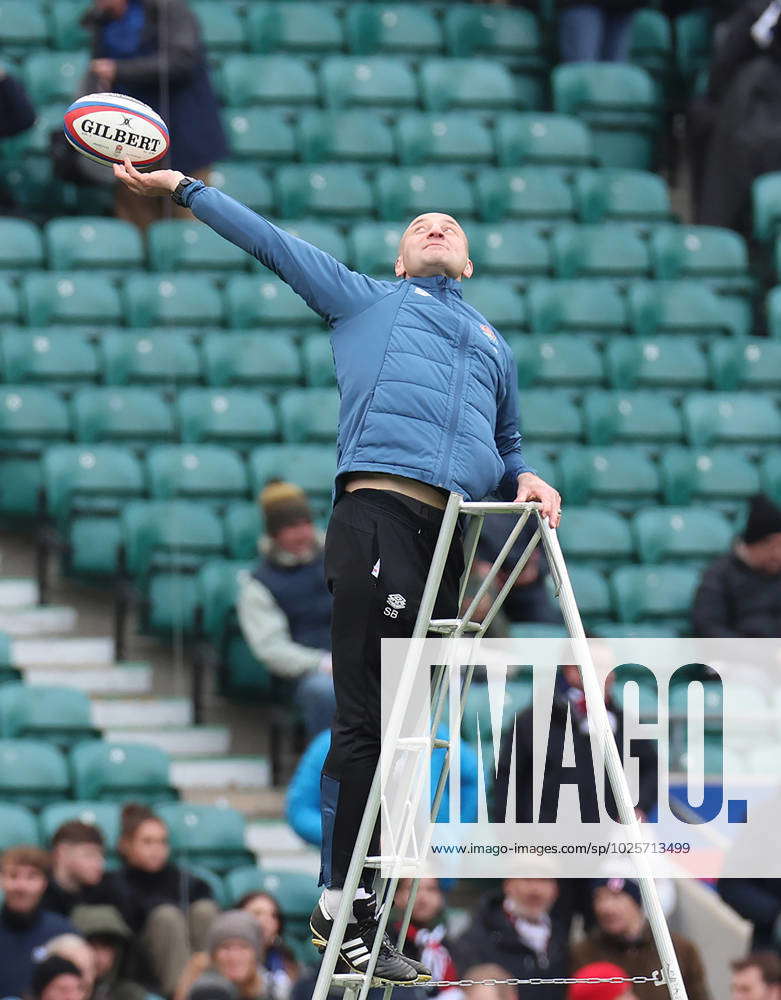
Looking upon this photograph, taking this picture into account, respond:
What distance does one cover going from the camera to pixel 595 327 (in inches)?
411

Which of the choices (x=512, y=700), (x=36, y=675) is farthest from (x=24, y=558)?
(x=512, y=700)

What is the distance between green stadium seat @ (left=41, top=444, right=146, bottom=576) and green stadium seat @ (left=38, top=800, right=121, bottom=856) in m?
1.37

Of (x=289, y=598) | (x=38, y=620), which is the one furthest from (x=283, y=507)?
(x=38, y=620)

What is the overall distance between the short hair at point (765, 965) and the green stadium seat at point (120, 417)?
3648 mm

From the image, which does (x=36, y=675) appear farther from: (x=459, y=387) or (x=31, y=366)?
(x=459, y=387)

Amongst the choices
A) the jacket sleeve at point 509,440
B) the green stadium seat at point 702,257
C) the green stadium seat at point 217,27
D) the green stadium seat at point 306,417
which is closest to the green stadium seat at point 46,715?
the green stadium seat at point 306,417

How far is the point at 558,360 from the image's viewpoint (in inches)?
398

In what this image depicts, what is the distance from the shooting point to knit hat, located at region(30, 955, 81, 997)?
676 centimetres

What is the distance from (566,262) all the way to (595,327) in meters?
0.46

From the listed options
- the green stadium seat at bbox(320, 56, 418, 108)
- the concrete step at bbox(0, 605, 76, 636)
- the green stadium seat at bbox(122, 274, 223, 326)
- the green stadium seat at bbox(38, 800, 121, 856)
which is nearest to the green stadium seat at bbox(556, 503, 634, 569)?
the green stadium seat at bbox(122, 274, 223, 326)

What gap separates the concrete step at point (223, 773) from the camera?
27.9 feet

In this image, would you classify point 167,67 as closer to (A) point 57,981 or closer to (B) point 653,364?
(B) point 653,364

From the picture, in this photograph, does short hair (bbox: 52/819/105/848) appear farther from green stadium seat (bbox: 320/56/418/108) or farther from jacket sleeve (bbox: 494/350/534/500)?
green stadium seat (bbox: 320/56/418/108)

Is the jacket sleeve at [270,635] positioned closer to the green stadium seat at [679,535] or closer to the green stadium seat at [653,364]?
the green stadium seat at [679,535]
